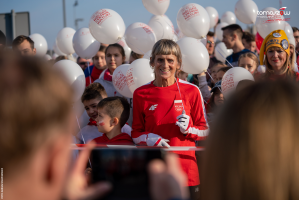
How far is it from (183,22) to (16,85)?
4641mm

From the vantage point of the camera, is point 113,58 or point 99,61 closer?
point 113,58

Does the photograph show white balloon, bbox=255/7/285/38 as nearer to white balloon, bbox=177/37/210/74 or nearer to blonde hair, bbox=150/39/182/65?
white balloon, bbox=177/37/210/74

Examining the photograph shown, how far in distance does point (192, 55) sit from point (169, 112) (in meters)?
1.36

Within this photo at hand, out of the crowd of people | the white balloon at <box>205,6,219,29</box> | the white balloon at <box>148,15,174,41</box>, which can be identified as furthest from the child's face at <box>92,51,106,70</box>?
the crowd of people

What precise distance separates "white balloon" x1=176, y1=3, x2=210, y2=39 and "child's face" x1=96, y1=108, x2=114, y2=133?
235 cm

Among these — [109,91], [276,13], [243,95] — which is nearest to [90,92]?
[109,91]

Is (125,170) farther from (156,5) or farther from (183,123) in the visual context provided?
(156,5)

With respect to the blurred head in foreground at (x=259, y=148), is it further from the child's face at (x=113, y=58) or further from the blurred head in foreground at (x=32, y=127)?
the child's face at (x=113, y=58)

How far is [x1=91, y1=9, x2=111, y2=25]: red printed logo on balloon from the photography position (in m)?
4.83

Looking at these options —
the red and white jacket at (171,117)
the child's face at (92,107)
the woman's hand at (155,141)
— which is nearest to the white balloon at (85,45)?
the child's face at (92,107)

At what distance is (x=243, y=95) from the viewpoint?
3.00 feet

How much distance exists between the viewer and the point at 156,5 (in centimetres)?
539

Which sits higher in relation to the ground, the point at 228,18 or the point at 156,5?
the point at 228,18

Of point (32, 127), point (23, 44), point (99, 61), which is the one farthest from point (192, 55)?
point (32, 127)
